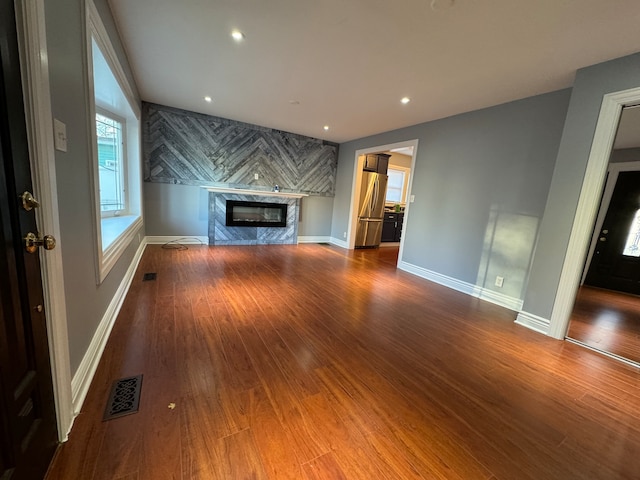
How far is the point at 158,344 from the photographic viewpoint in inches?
73.7

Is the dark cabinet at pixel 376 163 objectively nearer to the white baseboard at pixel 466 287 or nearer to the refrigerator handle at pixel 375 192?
the refrigerator handle at pixel 375 192

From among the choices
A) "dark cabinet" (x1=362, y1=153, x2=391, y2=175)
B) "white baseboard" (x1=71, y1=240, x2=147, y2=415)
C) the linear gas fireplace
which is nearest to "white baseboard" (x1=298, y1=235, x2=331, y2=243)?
the linear gas fireplace

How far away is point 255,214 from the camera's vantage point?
5.68 metres

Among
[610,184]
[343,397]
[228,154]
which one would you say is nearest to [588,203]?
[343,397]

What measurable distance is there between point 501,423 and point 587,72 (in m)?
3.02

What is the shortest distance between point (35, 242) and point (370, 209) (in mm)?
5777

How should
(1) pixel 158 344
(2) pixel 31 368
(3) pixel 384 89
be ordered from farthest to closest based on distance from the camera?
1. (3) pixel 384 89
2. (1) pixel 158 344
3. (2) pixel 31 368

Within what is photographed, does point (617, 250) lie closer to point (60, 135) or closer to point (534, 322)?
point (534, 322)

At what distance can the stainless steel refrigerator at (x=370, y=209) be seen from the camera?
19.8 ft

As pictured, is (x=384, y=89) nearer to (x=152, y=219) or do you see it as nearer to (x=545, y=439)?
A: (x=545, y=439)

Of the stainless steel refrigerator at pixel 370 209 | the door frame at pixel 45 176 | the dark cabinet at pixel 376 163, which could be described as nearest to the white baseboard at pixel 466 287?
the stainless steel refrigerator at pixel 370 209

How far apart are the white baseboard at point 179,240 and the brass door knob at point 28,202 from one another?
4.55 meters

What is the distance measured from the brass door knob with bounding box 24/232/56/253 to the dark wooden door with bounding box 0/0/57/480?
0.02 metres

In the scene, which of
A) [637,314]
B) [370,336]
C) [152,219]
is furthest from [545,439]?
[152,219]
